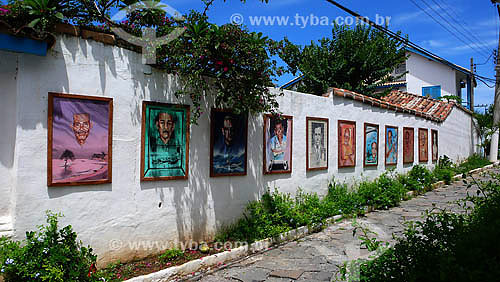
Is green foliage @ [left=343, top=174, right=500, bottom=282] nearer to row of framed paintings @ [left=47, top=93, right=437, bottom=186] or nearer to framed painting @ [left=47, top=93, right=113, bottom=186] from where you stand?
row of framed paintings @ [left=47, top=93, right=437, bottom=186]

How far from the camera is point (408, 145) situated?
1184 centimetres

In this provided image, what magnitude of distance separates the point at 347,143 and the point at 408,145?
3955 mm

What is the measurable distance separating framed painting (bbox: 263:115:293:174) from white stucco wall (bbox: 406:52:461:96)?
20.8 m

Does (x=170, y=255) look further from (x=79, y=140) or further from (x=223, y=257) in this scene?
(x=79, y=140)

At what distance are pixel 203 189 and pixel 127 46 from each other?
2.52 meters

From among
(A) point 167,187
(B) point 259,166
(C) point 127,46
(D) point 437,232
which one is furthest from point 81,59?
(D) point 437,232

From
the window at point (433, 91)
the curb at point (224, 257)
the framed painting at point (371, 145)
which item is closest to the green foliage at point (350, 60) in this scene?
the framed painting at point (371, 145)

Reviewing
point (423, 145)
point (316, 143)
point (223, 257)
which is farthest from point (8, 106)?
point (423, 145)

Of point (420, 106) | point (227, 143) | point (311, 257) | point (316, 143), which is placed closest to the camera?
point (311, 257)

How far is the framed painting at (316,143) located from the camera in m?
7.95

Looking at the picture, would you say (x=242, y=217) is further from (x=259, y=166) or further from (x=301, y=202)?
(x=301, y=202)

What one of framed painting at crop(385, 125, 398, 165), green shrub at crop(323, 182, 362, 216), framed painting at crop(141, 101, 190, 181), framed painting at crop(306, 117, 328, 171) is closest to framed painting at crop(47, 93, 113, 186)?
framed painting at crop(141, 101, 190, 181)

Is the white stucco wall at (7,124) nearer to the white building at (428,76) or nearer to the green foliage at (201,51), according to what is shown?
the green foliage at (201,51)

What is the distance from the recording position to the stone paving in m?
4.82
